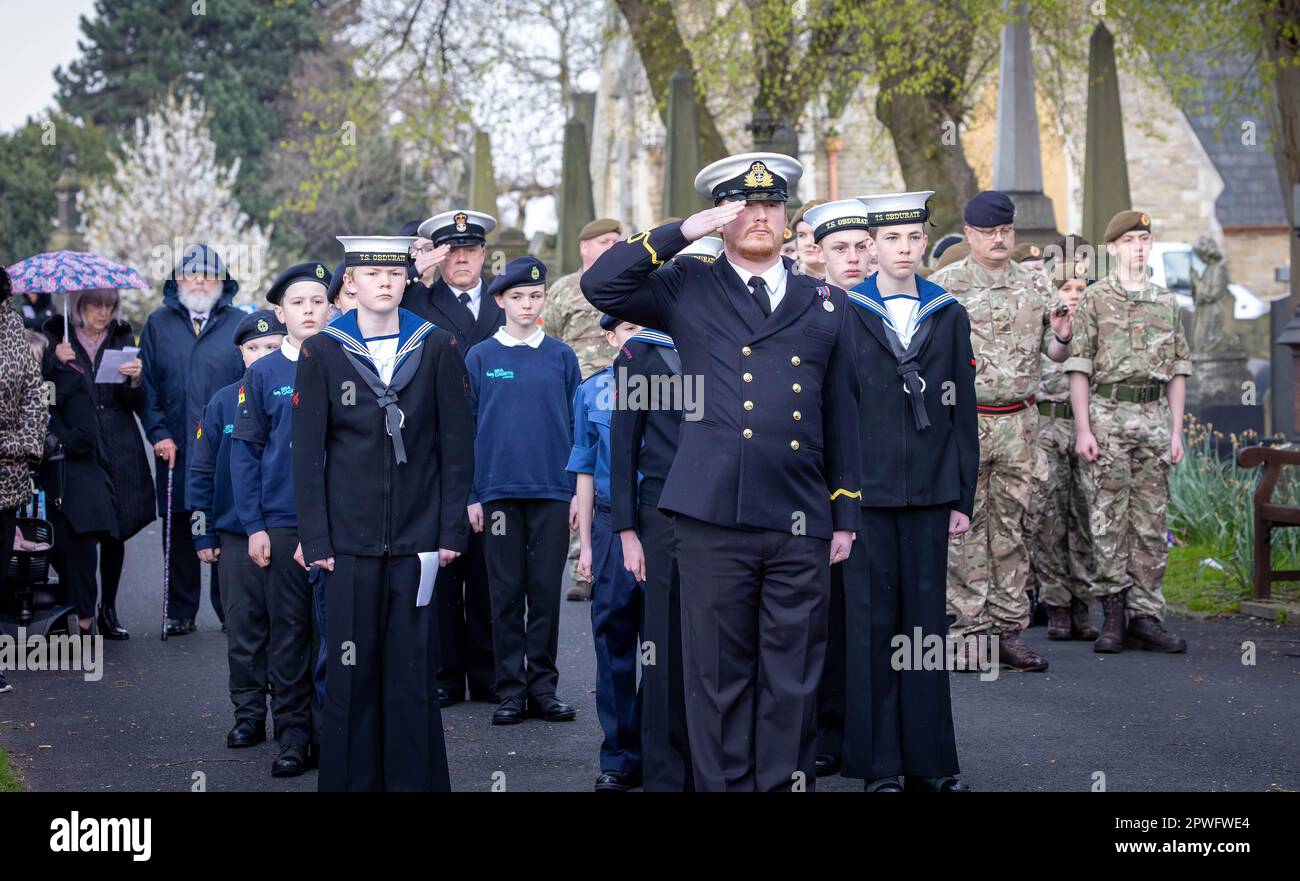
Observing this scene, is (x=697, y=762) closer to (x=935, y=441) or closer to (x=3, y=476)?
(x=935, y=441)

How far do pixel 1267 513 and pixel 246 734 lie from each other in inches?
257

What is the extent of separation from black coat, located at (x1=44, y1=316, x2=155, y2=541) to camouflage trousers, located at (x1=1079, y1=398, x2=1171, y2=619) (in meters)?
6.06

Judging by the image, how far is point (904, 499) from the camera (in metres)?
7.41

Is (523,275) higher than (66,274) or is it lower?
lower

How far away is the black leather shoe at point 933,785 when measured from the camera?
23.6 ft

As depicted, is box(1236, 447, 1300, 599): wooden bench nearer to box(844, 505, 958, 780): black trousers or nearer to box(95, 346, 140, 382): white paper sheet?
box(844, 505, 958, 780): black trousers

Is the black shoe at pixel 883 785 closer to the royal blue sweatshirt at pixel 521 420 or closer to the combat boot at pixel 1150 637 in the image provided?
the royal blue sweatshirt at pixel 521 420

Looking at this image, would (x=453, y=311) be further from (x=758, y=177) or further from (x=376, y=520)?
(x=758, y=177)

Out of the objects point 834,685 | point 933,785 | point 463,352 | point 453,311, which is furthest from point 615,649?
point 453,311

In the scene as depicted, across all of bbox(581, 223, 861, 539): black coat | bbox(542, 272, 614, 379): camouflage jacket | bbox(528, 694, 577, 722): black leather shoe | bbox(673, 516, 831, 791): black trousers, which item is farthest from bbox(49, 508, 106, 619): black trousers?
bbox(673, 516, 831, 791): black trousers

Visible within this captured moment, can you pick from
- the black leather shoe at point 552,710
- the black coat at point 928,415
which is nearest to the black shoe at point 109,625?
the black leather shoe at point 552,710

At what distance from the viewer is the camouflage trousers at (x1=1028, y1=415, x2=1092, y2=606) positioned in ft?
36.4

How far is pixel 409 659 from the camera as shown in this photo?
6789 mm
